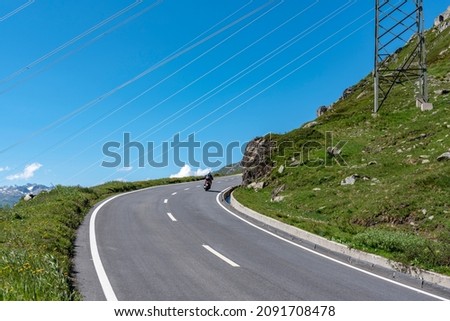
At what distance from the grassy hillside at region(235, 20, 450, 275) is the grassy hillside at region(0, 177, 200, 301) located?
349 inches

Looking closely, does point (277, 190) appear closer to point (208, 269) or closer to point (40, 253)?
point (208, 269)

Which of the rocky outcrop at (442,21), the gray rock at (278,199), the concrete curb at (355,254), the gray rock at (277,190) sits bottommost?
the concrete curb at (355,254)

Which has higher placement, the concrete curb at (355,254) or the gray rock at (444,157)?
the gray rock at (444,157)

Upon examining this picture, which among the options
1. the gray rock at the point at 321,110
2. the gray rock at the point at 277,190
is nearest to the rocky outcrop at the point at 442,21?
the gray rock at the point at 321,110

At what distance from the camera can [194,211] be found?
24422 mm

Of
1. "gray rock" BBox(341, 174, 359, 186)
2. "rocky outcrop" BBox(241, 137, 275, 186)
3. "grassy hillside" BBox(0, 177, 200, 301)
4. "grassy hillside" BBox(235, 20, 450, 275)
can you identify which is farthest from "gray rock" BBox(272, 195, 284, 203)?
"grassy hillside" BBox(0, 177, 200, 301)

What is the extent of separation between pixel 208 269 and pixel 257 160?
2662cm

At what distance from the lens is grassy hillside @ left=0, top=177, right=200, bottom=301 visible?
757cm

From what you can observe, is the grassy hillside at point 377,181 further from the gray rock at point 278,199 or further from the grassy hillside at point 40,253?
the grassy hillside at point 40,253

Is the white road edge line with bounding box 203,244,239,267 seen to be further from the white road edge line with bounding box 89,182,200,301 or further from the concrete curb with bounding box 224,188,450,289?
the concrete curb with bounding box 224,188,450,289

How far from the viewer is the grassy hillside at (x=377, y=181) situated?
1502 cm

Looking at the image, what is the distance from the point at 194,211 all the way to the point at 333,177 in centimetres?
947

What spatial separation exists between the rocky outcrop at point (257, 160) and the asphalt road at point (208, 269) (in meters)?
17.4
